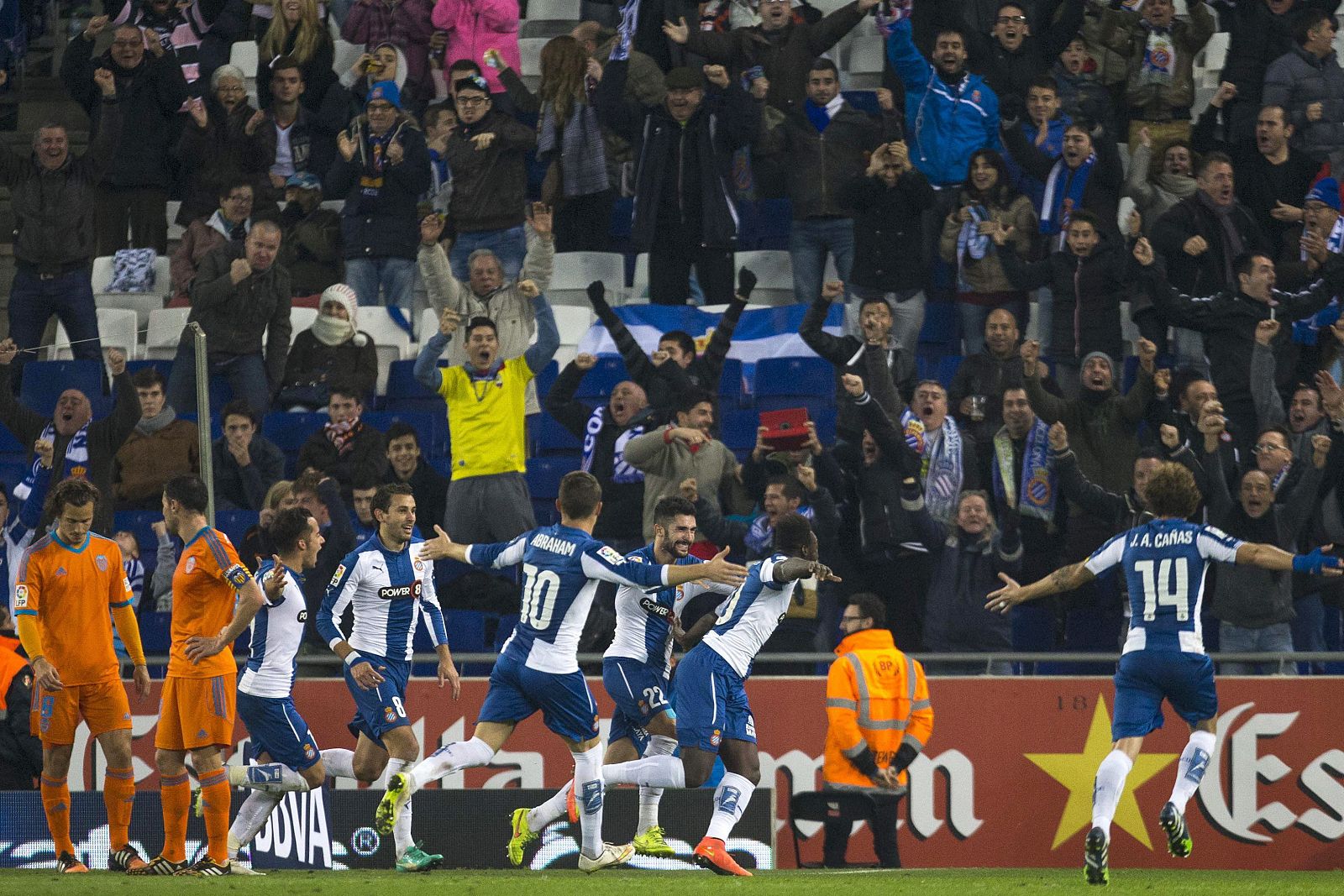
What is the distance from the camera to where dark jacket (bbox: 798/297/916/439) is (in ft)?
42.4

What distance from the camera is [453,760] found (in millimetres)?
9266

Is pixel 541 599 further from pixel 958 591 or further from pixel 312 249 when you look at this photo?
pixel 312 249

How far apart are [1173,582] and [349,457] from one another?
652 centimetres

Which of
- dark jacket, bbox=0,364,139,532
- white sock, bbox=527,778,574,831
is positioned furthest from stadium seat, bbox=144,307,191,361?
white sock, bbox=527,778,574,831

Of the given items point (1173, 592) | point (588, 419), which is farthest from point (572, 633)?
point (588, 419)

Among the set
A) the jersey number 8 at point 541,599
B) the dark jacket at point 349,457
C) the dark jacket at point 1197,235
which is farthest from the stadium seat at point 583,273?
the jersey number 8 at point 541,599

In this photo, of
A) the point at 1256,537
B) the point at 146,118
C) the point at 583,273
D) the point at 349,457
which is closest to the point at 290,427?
the point at 349,457

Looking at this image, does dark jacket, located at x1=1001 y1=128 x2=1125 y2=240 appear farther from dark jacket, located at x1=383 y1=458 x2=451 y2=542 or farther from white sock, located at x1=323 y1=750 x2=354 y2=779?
white sock, located at x1=323 y1=750 x2=354 y2=779

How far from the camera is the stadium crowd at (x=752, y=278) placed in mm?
12211

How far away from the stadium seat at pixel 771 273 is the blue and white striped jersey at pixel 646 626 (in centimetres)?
551

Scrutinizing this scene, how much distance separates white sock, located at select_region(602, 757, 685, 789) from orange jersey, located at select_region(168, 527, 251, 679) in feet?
6.89

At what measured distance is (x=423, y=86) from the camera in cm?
1616

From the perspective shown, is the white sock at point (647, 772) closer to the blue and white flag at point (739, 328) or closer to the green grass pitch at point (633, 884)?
the green grass pitch at point (633, 884)

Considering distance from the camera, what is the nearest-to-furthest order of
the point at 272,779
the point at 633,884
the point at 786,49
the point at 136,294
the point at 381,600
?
1. the point at 633,884
2. the point at 272,779
3. the point at 381,600
4. the point at 786,49
5. the point at 136,294
